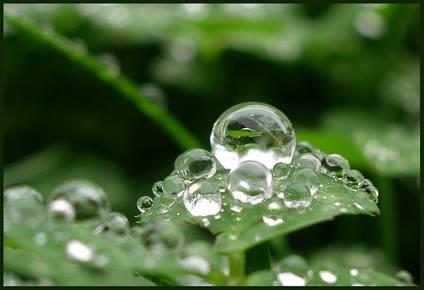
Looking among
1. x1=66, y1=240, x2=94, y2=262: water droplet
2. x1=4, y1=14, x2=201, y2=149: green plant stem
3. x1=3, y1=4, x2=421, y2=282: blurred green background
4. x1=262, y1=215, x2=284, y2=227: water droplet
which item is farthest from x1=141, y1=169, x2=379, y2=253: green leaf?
x1=3, y1=4, x2=421, y2=282: blurred green background

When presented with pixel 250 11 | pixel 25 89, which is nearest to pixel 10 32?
pixel 25 89

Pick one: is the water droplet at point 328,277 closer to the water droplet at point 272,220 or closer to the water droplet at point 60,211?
the water droplet at point 272,220

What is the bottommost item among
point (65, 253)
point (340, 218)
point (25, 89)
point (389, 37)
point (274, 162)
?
point (65, 253)

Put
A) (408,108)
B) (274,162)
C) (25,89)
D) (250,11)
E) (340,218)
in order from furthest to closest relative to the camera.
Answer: (250,11), (25,89), (408,108), (340,218), (274,162)

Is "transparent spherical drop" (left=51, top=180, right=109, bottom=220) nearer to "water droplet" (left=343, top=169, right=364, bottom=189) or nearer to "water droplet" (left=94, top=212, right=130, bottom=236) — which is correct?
"water droplet" (left=94, top=212, right=130, bottom=236)

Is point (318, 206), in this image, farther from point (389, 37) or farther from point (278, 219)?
point (389, 37)

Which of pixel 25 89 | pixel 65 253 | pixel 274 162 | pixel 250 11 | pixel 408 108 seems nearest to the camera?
pixel 65 253
